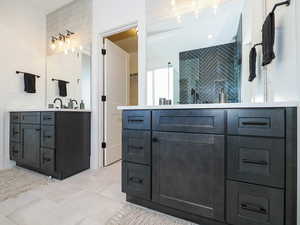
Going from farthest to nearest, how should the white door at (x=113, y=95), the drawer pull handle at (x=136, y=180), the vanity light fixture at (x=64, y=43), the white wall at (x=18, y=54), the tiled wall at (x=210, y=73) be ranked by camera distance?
the vanity light fixture at (x=64, y=43) → the white door at (x=113, y=95) → the white wall at (x=18, y=54) → the tiled wall at (x=210, y=73) → the drawer pull handle at (x=136, y=180)

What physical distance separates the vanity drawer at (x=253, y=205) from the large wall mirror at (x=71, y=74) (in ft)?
7.10

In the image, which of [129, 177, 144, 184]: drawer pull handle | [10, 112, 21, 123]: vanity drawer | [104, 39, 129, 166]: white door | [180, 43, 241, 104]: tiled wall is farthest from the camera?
[104, 39, 129, 166]: white door

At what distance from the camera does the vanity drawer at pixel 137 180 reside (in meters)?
1.32

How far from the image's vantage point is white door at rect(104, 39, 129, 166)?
99.8 inches

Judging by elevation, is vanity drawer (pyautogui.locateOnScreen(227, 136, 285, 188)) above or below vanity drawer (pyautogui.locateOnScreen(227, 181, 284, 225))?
above

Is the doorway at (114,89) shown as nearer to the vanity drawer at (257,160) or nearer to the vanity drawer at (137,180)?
the vanity drawer at (137,180)

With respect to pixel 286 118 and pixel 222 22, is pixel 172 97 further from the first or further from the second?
pixel 286 118

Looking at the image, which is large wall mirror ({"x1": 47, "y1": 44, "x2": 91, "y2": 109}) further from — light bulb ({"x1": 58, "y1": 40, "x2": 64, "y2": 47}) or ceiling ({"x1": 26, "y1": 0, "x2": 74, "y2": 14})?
ceiling ({"x1": 26, "y1": 0, "x2": 74, "y2": 14})

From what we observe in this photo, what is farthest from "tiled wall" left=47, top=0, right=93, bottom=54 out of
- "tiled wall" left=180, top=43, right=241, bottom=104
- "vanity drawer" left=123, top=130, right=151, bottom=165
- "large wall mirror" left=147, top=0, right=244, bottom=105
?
"vanity drawer" left=123, top=130, right=151, bottom=165

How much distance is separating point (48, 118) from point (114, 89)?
1.10 meters

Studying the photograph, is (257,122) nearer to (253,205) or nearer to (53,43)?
(253,205)

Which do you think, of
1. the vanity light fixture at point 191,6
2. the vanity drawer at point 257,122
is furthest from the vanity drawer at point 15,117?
the vanity drawer at point 257,122

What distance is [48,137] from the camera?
6.48 ft

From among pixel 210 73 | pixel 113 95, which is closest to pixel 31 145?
pixel 113 95
